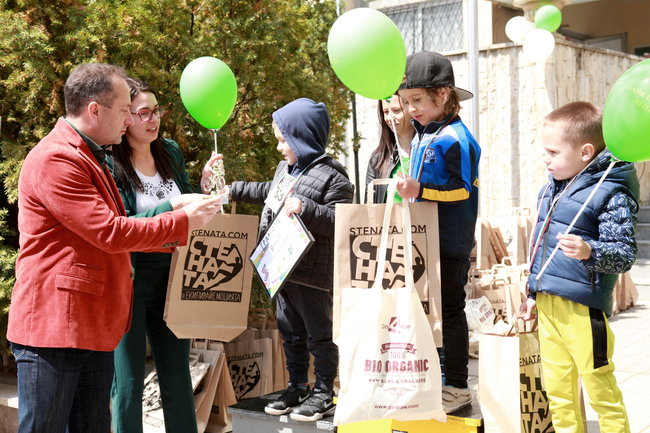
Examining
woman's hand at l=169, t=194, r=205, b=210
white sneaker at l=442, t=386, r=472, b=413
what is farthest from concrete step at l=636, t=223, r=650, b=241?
woman's hand at l=169, t=194, r=205, b=210

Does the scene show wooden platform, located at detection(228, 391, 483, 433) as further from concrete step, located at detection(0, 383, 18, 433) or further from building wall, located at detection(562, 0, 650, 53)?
building wall, located at detection(562, 0, 650, 53)

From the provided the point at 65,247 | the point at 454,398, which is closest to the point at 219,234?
the point at 65,247

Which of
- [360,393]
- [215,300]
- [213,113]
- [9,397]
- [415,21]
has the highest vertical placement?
[415,21]

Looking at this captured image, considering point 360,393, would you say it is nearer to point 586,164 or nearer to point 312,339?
point 312,339

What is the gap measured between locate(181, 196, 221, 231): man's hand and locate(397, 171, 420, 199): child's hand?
2.73ft

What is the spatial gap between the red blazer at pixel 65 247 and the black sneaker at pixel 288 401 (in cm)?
110

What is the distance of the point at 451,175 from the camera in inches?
111

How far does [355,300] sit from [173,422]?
4.28 ft

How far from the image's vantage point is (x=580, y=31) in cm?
1327

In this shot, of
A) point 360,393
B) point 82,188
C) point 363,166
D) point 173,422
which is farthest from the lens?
point 363,166

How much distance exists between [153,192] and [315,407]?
1.40 metres

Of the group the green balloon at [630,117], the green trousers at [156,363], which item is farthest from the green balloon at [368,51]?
the green trousers at [156,363]


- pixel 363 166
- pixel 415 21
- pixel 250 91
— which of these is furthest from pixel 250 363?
pixel 415 21

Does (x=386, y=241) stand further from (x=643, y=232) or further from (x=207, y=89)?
(x=643, y=232)
